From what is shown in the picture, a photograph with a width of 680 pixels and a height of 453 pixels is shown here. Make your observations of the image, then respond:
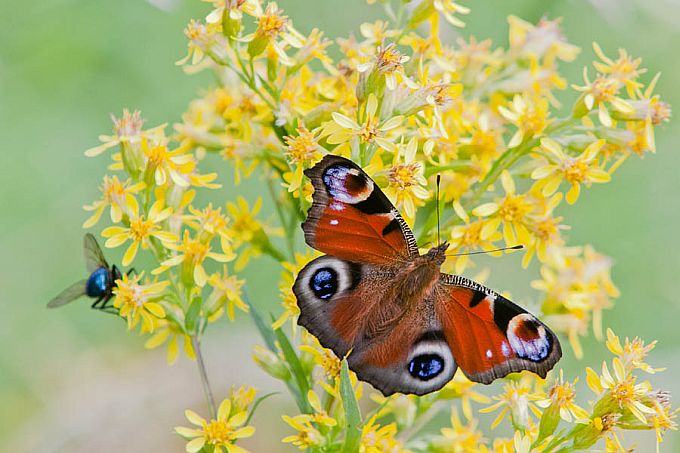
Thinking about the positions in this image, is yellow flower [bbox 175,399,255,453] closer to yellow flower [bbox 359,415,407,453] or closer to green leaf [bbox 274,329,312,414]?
green leaf [bbox 274,329,312,414]

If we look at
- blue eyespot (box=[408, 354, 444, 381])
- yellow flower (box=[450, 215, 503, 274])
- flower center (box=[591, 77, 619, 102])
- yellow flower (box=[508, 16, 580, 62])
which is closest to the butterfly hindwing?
blue eyespot (box=[408, 354, 444, 381])

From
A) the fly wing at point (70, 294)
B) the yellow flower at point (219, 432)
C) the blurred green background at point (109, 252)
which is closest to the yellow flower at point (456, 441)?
the yellow flower at point (219, 432)

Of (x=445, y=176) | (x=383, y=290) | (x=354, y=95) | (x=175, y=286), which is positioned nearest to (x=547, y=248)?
(x=445, y=176)

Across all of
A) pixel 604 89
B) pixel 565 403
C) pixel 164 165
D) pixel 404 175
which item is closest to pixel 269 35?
pixel 164 165

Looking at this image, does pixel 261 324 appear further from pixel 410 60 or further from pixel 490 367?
pixel 410 60

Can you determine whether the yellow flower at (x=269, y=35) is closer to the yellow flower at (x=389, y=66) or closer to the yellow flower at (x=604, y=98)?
the yellow flower at (x=389, y=66)

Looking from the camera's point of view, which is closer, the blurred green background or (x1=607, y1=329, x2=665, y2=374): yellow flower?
(x1=607, y1=329, x2=665, y2=374): yellow flower
